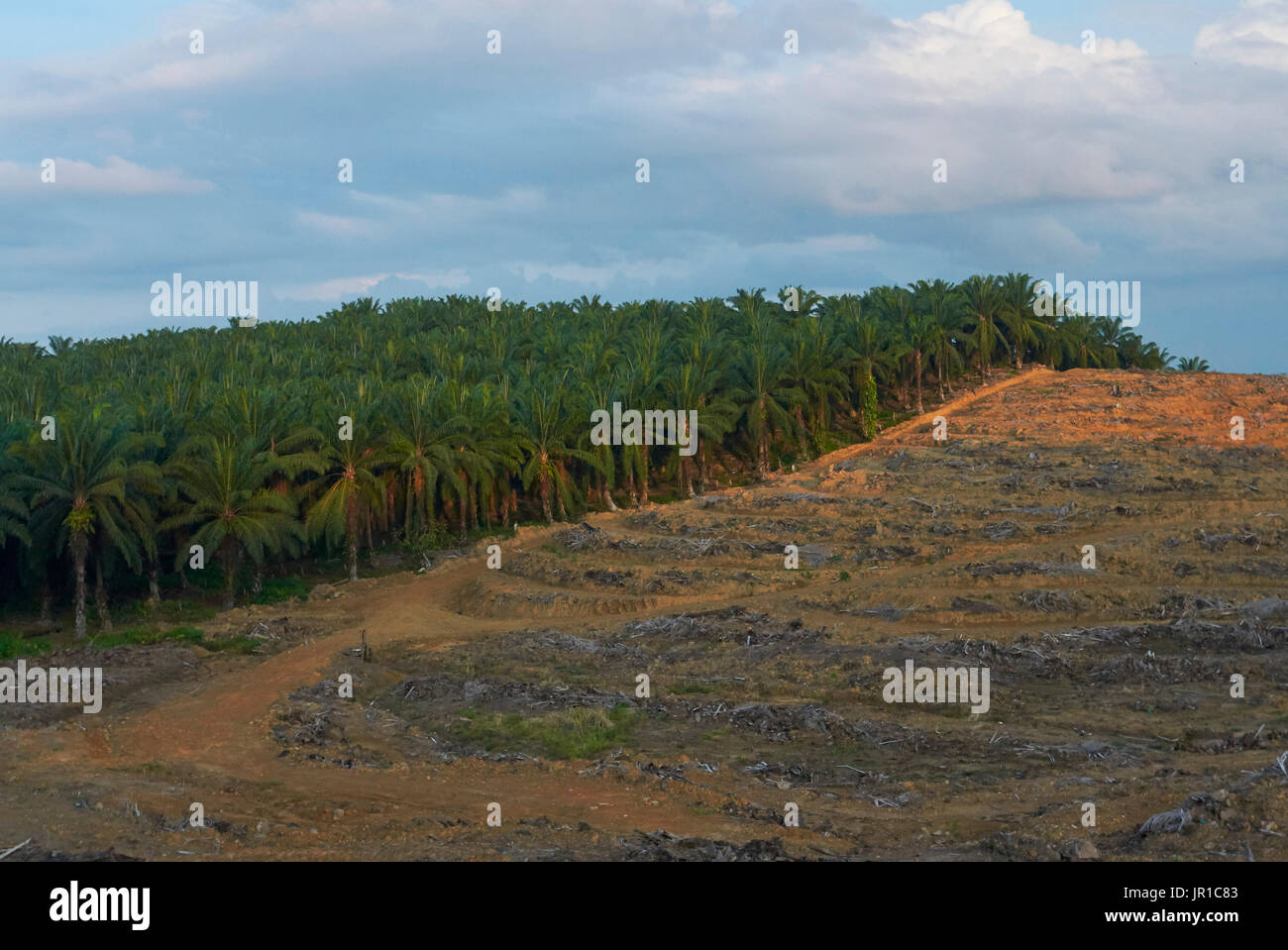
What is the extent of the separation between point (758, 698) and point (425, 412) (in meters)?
24.0

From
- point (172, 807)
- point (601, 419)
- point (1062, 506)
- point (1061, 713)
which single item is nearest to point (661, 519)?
point (601, 419)

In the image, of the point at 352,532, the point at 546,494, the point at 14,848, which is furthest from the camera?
the point at 546,494

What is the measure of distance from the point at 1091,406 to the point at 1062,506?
22.9 m

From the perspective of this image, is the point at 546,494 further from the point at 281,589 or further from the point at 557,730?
the point at 557,730

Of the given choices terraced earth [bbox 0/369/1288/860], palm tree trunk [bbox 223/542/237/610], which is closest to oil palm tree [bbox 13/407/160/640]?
palm tree trunk [bbox 223/542/237/610]

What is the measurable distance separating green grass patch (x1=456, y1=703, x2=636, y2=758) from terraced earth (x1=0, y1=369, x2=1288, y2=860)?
10 centimetres

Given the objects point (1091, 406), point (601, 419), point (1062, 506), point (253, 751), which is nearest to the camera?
point (253, 751)

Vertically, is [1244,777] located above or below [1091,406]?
below

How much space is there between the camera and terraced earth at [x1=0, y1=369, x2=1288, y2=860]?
17141 millimetres

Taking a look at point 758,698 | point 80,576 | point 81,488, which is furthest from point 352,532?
point 758,698

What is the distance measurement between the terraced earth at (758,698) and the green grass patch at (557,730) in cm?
10

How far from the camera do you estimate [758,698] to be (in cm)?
2609

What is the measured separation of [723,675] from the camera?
Answer: 27875 millimetres

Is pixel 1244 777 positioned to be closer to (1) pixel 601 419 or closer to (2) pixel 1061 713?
(2) pixel 1061 713
